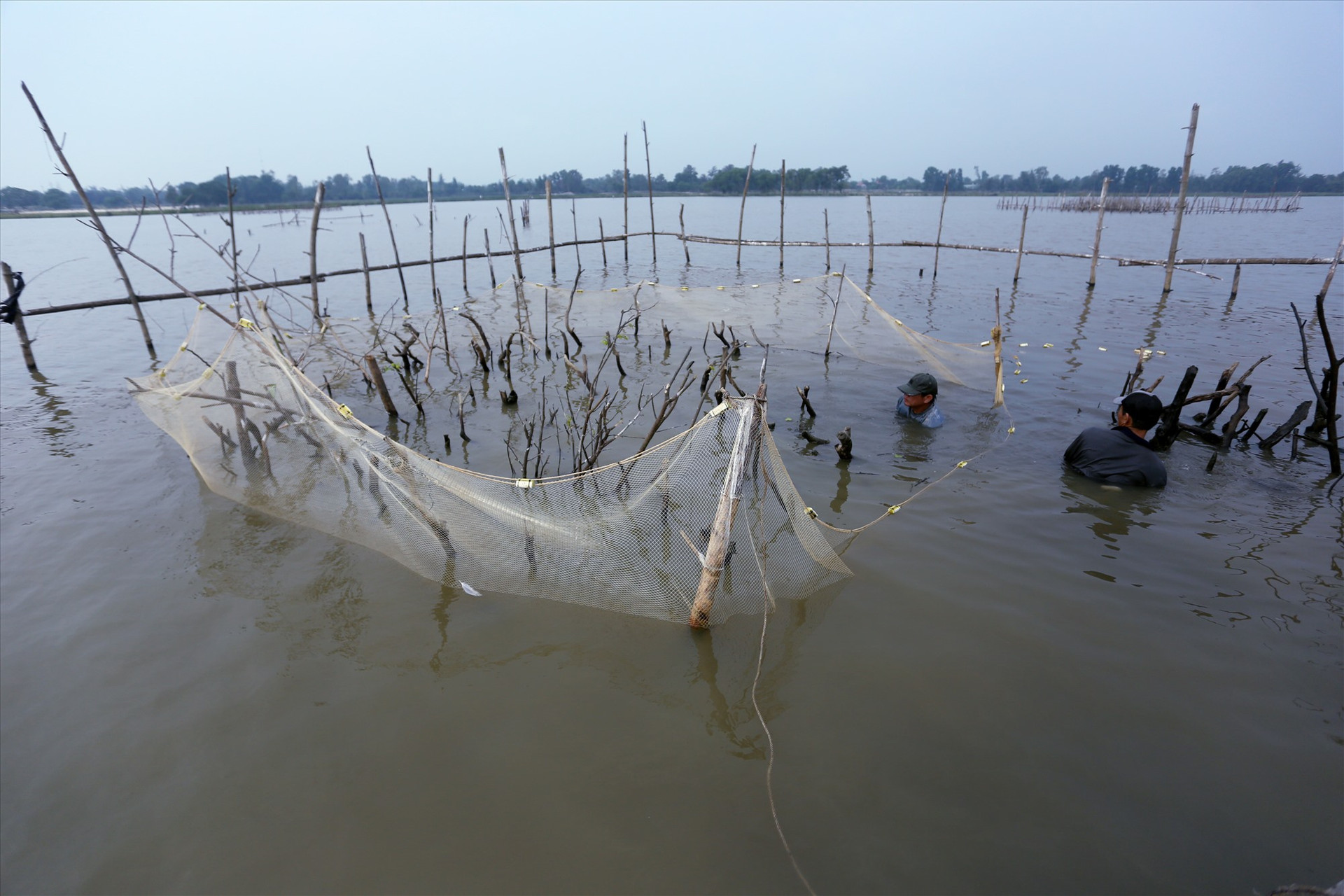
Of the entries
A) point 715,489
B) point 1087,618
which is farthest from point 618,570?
point 1087,618

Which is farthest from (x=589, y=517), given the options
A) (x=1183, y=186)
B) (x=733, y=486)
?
(x=1183, y=186)

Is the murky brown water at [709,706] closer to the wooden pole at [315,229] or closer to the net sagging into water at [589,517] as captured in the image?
the net sagging into water at [589,517]

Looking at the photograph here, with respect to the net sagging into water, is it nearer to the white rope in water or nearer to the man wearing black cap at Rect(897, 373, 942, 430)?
the white rope in water

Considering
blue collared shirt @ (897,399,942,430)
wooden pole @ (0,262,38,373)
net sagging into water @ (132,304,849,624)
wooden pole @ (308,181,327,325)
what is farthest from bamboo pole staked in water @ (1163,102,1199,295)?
wooden pole @ (0,262,38,373)

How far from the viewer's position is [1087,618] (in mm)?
3582

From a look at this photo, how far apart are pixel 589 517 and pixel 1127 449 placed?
14.5 ft

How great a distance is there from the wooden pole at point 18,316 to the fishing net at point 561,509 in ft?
19.8

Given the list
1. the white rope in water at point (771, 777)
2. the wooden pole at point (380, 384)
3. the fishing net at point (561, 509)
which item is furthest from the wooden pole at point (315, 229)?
the white rope in water at point (771, 777)

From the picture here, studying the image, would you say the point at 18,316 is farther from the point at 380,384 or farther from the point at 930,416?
the point at 930,416

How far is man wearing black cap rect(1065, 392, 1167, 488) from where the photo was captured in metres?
4.88

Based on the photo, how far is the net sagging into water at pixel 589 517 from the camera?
3289 mm

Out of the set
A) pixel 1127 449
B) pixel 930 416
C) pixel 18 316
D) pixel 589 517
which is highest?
pixel 18 316

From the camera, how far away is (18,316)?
27.4 ft

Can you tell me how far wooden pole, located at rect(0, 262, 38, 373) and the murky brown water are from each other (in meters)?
4.24
